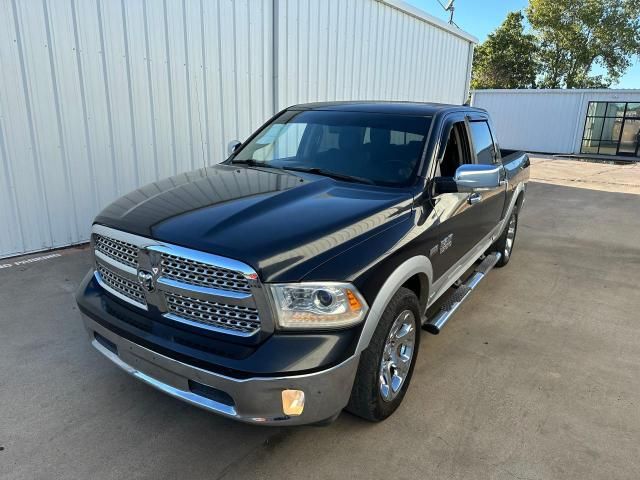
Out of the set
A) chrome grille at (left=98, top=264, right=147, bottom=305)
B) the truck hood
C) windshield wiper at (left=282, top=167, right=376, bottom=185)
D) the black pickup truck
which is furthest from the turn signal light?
windshield wiper at (left=282, top=167, right=376, bottom=185)

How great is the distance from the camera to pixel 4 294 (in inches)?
171

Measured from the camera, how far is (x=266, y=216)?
2.47 meters

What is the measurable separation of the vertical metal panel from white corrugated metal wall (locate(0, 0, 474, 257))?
0.01 meters

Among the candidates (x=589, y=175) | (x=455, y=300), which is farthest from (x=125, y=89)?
(x=589, y=175)

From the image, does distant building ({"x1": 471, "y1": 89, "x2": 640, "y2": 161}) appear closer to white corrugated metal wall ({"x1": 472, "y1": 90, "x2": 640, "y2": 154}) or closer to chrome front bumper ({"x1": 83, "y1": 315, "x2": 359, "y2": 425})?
white corrugated metal wall ({"x1": 472, "y1": 90, "x2": 640, "y2": 154})

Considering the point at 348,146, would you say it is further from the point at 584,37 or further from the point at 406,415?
the point at 584,37

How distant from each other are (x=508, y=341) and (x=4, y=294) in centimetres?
457

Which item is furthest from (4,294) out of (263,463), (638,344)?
(638,344)

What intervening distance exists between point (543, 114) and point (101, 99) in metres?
26.0

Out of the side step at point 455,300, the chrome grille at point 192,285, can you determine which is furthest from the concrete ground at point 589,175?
the chrome grille at point 192,285

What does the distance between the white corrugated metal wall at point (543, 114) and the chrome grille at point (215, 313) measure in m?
26.0

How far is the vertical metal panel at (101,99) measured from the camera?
16.7 feet

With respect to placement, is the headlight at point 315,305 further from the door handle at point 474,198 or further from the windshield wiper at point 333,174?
the door handle at point 474,198

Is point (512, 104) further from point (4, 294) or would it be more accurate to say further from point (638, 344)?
point (4, 294)
